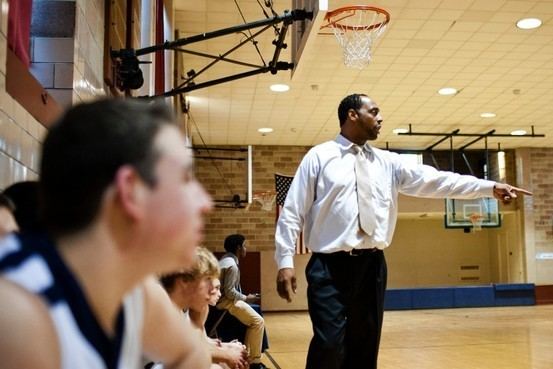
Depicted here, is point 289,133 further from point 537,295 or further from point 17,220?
point 17,220

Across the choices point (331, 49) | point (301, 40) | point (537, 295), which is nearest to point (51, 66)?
point (301, 40)

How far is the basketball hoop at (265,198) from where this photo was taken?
1602 cm

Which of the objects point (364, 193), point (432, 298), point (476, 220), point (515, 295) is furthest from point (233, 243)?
point (515, 295)

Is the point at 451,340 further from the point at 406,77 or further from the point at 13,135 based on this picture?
the point at 13,135

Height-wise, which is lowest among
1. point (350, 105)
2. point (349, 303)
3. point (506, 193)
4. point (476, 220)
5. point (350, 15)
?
point (349, 303)

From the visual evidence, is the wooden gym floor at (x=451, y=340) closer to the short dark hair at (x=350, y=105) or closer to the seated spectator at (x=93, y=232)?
the short dark hair at (x=350, y=105)

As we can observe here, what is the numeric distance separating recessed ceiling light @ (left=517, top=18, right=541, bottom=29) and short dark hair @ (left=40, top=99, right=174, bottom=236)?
28.2 feet

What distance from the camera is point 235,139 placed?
16219 millimetres

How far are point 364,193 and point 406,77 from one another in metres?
7.72

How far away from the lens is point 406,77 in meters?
10.7

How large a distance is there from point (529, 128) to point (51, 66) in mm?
13864

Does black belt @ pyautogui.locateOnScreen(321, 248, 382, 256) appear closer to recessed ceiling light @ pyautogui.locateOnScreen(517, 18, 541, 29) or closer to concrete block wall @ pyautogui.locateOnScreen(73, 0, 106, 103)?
concrete block wall @ pyautogui.locateOnScreen(73, 0, 106, 103)

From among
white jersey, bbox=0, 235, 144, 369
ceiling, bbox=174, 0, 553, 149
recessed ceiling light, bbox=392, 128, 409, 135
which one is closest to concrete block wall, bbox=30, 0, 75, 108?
ceiling, bbox=174, 0, 553, 149

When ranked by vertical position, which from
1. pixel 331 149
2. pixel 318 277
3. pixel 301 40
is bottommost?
pixel 318 277
